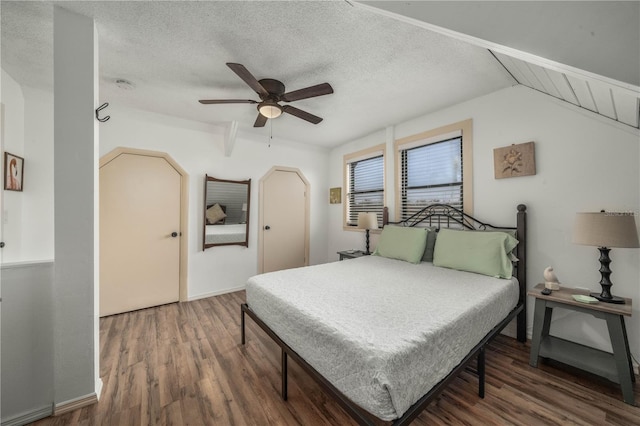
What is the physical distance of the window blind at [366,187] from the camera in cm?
397

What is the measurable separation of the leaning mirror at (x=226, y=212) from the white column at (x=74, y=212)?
6.43 feet

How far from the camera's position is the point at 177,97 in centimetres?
273

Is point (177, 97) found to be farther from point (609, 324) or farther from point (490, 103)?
point (609, 324)

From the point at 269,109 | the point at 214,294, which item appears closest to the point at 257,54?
the point at 269,109

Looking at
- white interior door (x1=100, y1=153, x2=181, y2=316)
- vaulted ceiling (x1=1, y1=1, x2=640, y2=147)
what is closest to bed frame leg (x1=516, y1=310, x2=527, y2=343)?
vaulted ceiling (x1=1, y1=1, x2=640, y2=147)

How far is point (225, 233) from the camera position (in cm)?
371

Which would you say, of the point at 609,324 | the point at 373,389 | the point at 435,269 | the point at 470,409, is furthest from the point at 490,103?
the point at 373,389

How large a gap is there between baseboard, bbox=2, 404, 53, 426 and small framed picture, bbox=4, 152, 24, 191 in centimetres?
188

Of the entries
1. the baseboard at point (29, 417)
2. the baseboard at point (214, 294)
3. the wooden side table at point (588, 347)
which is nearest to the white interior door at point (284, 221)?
the baseboard at point (214, 294)

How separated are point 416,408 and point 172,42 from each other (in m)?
2.83

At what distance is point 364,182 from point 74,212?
3665 mm

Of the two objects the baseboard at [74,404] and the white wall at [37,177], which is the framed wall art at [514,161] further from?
the white wall at [37,177]

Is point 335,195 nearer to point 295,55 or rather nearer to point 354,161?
point 354,161

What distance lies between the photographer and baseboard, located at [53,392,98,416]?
58.3 inches
